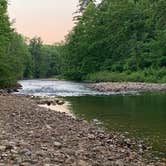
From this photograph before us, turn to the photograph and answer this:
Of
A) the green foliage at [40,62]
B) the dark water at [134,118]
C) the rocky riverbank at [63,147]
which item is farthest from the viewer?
the green foliage at [40,62]

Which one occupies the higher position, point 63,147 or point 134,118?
point 63,147

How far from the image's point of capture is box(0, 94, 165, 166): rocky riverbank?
13109mm

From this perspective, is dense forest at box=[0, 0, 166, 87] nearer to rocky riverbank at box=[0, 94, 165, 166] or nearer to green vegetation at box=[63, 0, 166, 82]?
green vegetation at box=[63, 0, 166, 82]

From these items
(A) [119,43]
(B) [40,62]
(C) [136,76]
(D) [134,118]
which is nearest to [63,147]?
(D) [134,118]

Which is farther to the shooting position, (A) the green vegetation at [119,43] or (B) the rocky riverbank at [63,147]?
(A) the green vegetation at [119,43]

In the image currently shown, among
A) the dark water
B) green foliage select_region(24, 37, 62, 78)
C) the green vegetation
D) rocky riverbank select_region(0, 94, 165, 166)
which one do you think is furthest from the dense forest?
rocky riverbank select_region(0, 94, 165, 166)

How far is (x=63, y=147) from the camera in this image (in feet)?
51.1

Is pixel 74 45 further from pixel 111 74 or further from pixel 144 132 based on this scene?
Answer: pixel 144 132

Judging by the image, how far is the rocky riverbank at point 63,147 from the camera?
13.1 metres

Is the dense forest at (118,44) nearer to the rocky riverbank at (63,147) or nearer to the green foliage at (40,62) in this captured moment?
the green foliage at (40,62)

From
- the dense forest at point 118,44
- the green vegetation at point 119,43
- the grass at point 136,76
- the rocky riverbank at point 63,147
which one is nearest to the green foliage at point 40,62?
the dense forest at point 118,44

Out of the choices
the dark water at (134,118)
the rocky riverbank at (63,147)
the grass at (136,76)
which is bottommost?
the dark water at (134,118)

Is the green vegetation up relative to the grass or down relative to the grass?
up

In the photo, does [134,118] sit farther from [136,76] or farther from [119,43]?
[119,43]
